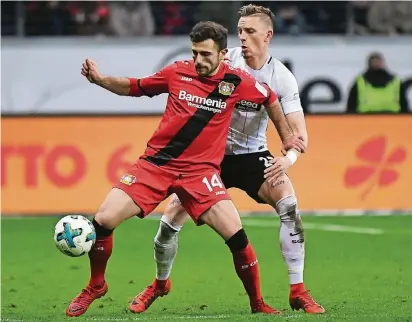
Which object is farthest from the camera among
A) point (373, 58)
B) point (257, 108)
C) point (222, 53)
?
point (373, 58)

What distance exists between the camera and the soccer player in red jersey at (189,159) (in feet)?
27.3

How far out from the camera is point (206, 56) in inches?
325

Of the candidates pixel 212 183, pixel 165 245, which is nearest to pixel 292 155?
pixel 212 183

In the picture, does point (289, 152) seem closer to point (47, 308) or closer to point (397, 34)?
point (47, 308)

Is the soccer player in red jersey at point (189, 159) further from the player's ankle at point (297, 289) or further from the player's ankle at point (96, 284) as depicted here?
the player's ankle at point (297, 289)

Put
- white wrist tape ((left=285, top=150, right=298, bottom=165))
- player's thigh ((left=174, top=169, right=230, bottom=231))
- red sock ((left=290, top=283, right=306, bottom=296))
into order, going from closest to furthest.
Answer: player's thigh ((left=174, top=169, right=230, bottom=231))
white wrist tape ((left=285, top=150, right=298, bottom=165))
red sock ((left=290, top=283, right=306, bottom=296))

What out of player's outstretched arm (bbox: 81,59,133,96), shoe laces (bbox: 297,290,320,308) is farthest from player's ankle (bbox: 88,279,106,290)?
shoe laces (bbox: 297,290,320,308)

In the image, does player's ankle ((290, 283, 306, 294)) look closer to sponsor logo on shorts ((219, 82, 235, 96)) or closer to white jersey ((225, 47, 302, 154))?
white jersey ((225, 47, 302, 154))

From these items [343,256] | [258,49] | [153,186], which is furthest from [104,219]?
[343,256]

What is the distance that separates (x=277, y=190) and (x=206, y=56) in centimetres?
127

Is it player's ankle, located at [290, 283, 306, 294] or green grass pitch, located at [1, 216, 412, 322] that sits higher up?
player's ankle, located at [290, 283, 306, 294]

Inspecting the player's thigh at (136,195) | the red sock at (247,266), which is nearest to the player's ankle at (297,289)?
the red sock at (247,266)

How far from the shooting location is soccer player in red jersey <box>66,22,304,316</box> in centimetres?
833

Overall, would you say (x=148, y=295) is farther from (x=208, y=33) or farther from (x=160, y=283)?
(x=208, y=33)
